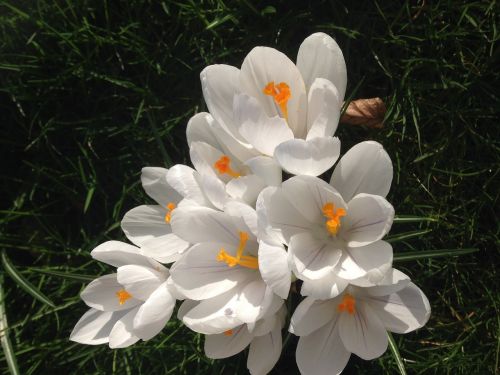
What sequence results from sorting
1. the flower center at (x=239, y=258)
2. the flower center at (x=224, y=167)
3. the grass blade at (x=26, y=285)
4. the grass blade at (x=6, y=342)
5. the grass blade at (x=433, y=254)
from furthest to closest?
the grass blade at (x=6, y=342) → the grass blade at (x=26, y=285) → the grass blade at (x=433, y=254) → the flower center at (x=224, y=167) → the flower center at (x=239, y=258)

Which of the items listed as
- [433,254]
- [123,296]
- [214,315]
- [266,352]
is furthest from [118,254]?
[433,254]

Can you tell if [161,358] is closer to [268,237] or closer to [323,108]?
[268,237]

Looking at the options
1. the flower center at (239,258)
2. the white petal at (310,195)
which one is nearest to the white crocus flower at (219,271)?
the flower center at (239,258)

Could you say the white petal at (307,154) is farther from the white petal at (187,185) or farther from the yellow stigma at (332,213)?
the white petal at (187,185)

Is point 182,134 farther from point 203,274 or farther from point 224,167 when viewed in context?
point 203,274

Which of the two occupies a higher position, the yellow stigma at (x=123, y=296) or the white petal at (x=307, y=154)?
the white petal at (x=307, y=154)

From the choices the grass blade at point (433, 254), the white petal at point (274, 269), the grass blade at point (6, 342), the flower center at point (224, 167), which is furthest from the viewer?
the grass blade at point (6, 342)

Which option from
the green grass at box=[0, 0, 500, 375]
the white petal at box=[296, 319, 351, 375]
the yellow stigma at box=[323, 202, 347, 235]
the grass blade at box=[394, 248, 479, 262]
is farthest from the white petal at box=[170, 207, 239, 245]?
the green grass at box=[0, 0, 500, 375]

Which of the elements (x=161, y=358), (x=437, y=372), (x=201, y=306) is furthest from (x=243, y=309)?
(x=437, y=372)
